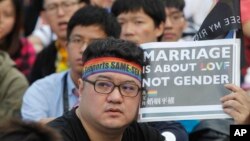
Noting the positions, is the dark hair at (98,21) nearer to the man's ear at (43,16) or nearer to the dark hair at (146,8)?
the dark hair at (146,8)

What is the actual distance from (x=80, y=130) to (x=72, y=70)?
160 centimetres

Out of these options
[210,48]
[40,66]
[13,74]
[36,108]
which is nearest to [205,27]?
[210,48]

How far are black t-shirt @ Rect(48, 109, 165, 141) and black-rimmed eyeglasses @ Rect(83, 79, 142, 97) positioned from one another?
23 cm

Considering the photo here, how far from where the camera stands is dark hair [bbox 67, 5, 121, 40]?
21.4 feet

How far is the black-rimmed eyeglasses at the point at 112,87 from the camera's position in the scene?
5.00m

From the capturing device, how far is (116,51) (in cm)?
509

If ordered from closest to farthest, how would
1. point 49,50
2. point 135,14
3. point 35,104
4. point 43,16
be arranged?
point 35,104 → point 135,14 → point 49,50 → point 43,16

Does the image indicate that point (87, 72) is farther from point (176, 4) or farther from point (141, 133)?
point (176, 4)

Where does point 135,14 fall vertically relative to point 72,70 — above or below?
above

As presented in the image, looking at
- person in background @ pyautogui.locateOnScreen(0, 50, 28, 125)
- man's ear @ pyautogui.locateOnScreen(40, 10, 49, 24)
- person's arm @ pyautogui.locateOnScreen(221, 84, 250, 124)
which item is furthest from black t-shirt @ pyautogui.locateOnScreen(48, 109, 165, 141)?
man's ear @ pyautogui.locateOnScreen(40, 10, 49, 24)

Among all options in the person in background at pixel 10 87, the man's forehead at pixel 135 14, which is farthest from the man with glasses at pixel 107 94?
the man's forehead at pixel 135 14

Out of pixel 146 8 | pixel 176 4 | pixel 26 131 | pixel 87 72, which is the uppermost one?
pixel 176 4

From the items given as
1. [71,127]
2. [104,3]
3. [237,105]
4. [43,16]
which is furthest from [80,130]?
[43,16]

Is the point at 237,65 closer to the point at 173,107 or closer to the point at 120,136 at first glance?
the point at 173,107
